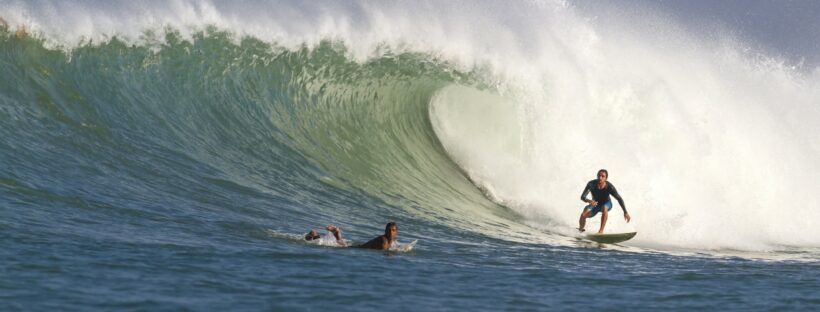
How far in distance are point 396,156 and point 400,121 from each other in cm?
169

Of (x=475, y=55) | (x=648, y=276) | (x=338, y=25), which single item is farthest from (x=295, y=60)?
(x=648, y=276)

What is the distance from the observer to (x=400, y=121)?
19109 mm

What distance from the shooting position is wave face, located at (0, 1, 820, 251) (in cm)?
1332

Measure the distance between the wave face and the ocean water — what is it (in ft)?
0.18

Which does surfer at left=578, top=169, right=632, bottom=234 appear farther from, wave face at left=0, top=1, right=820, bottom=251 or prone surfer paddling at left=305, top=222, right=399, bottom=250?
prone surfer paddling at left=305, top=222, right=399, bottom=250

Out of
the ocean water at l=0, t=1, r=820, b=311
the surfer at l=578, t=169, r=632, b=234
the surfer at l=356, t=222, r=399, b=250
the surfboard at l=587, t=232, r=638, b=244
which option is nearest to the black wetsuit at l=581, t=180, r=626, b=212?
the surfer at l=578, t=169, r=632, b=234

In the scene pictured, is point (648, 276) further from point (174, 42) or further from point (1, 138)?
point (174, 42)

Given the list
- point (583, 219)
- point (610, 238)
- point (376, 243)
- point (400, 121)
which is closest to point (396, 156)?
point (400, 121)

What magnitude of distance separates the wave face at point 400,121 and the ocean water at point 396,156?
55 mm

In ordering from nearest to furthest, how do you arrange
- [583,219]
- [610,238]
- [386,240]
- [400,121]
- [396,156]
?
[386,240], [610,238], [583,219], [396,156], [400,121]

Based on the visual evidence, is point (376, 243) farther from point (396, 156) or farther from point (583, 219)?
point (396, 156)

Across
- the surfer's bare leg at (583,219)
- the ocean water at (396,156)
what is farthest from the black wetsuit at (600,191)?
the ocean water at (396,156)

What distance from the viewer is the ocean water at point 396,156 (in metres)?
8.94

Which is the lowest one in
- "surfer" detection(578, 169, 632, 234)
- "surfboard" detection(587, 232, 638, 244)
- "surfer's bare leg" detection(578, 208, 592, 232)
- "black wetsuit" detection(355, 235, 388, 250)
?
"black wetsuit" detection(355, 235, 388, 250)
